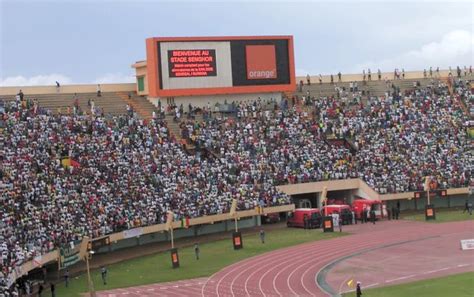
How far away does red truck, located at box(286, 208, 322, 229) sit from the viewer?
59.9 meters

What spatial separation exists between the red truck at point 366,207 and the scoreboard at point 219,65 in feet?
51.5

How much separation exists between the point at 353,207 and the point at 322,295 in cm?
2763

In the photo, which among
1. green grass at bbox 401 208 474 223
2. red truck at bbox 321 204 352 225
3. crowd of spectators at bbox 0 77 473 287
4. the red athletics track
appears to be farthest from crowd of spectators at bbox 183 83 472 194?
the red athletics track

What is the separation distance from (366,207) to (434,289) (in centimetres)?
2624

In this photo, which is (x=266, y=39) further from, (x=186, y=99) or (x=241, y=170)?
(x=241, y=170)

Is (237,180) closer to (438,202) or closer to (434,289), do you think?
(438,202)

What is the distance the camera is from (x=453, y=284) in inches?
1469

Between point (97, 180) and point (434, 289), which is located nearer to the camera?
point (434, 289)

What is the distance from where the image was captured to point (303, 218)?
60344mm

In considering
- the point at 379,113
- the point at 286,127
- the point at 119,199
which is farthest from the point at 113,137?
the point at 379,113

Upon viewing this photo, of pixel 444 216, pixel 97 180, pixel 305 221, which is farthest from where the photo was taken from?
pixel 444 216

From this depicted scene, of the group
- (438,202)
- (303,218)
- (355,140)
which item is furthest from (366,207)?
(355,140)

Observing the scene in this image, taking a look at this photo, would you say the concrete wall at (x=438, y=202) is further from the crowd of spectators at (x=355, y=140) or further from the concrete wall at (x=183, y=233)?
the concrete wall at (x=183, y=233)

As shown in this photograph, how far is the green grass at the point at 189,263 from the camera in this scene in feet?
140
